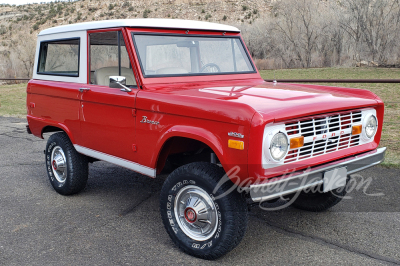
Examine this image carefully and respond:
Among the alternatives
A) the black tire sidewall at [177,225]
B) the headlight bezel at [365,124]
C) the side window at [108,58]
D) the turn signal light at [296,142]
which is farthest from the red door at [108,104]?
the headlight bezel at [365,124]

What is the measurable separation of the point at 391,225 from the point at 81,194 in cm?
351

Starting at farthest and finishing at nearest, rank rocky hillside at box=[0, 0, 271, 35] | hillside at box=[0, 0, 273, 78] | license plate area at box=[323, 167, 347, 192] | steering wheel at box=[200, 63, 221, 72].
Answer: rocky hillside at box=[0, 0, 271, 35]
hillside at box=[0, 0, 273, 78]
steering wheel at box=[200, 63, 221, 72]
license plate area at box=[323, 167, 347, 192]

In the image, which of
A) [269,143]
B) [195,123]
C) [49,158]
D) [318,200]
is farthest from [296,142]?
[49,158]

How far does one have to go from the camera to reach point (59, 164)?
4984 millimetres

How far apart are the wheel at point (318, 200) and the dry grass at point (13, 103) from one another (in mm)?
10229

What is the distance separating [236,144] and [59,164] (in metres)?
2.83

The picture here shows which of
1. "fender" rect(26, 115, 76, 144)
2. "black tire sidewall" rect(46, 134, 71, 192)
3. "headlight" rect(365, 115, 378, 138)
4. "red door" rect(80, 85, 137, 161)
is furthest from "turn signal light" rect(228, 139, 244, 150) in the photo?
"black tire sidewall" rect(46, 134, 71, 192)

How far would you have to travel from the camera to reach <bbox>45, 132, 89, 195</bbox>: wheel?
4832 mm

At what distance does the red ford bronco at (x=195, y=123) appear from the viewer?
306 centimetres

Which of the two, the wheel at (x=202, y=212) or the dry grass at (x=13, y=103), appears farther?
the dry grass at (x=13, y=103)

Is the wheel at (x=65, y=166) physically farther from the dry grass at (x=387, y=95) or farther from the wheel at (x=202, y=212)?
the dry grass at (x=387, y=95)

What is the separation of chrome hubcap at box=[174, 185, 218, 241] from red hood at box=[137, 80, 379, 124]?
0.68 m

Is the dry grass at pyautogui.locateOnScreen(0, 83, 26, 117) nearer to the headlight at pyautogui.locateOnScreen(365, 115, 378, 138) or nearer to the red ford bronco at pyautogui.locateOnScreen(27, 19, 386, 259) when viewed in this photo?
the red ford bronco at pyautogui.locateOnScreen(27, 19, 386, 259)

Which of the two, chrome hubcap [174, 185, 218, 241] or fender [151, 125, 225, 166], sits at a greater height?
fender [151, 125, 225, 166]
